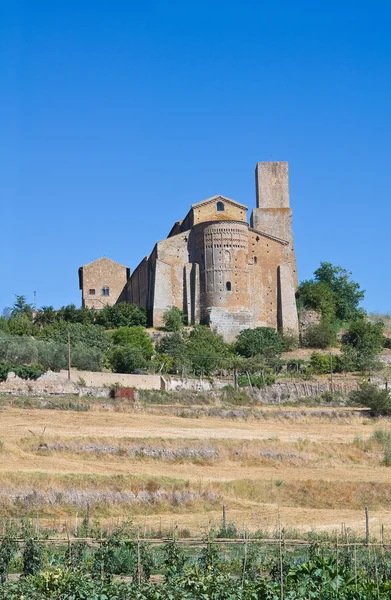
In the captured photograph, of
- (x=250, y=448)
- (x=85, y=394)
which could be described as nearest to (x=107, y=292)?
(x=85, y=394)

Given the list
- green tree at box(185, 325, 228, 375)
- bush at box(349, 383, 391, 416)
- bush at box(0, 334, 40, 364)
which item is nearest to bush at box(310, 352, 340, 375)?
green tree at box(185, 325, 228, 375)

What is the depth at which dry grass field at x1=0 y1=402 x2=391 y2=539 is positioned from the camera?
28.0 meters

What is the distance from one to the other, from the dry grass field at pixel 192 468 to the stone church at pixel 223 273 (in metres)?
20.9

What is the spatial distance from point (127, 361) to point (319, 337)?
1534 centimetres

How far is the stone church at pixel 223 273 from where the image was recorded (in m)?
66.2

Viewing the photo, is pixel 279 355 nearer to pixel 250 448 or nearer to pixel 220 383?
pixel 220 383

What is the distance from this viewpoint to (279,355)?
6175 centimetres

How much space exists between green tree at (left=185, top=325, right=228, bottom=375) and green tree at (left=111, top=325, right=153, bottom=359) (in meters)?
2.35

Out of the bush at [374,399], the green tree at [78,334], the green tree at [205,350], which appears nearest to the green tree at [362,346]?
the green tree at [205,350]

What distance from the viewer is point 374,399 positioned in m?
48.2

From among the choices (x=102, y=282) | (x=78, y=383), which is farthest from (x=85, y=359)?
(x=102, y=282)

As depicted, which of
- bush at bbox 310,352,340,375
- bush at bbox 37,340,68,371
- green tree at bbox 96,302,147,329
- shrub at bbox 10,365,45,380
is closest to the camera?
shrub at bbox 10,365,45,380

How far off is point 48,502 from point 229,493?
566cm

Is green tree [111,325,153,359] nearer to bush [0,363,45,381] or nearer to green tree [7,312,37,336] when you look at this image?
green tree [7,312,37,336]
